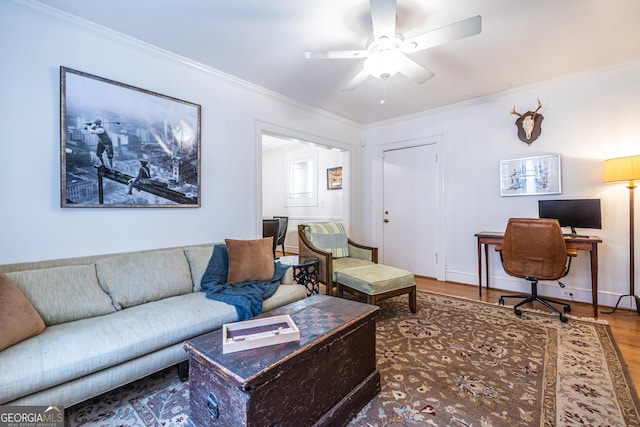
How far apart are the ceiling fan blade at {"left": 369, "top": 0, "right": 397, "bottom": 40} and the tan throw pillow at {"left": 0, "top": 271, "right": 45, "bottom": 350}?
98.0 inches

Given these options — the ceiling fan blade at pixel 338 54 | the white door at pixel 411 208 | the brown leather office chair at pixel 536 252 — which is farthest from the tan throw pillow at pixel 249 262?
the white door at pixel 411 208

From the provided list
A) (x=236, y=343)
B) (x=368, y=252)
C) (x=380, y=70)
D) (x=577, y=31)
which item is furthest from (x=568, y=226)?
(x=236, y=343)

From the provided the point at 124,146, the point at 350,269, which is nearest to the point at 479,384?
the point at 350,269

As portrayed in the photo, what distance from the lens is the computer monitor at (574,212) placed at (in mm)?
2895

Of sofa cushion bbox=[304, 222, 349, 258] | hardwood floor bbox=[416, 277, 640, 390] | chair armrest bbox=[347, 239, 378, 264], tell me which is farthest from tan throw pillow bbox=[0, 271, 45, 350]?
hardwood floor bbox=[416, 277, 640, 390]

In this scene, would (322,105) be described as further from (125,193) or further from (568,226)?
(568,226)

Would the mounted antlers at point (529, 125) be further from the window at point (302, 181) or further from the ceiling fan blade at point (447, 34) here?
the window at point (302, 181)

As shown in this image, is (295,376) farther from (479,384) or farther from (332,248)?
(332,248)

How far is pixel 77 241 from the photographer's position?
2133 mm

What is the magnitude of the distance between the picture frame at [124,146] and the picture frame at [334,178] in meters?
3.06

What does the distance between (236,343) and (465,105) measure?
13.3ft

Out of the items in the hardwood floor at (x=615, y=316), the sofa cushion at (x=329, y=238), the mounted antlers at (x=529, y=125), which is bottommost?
the hardwood floor at (x=615, y=316)

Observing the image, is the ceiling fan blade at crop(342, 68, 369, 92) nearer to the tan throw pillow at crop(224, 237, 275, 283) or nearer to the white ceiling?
the white ceiling

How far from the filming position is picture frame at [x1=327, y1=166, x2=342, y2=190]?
17.8 ft
